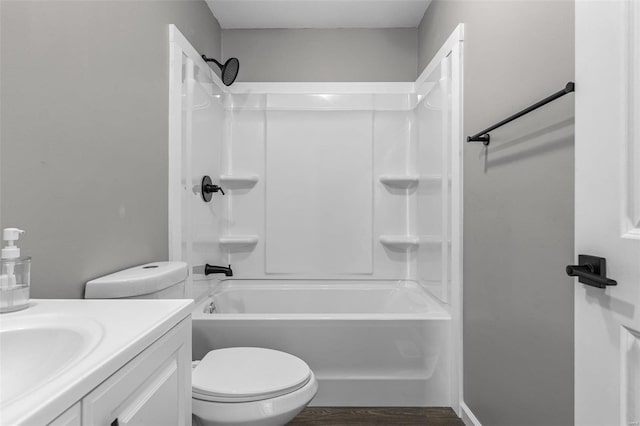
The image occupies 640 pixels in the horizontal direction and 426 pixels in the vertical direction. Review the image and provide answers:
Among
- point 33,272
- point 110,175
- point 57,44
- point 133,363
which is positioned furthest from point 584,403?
point 57,44

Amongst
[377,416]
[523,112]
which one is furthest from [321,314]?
[523,112]

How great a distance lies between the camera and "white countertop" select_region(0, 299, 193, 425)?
0.45 meters

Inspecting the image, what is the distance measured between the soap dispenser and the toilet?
385mm

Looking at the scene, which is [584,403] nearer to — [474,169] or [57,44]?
[474,169]

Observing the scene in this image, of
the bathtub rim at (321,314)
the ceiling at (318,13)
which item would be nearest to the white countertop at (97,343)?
the bathtub rim at (321,314)

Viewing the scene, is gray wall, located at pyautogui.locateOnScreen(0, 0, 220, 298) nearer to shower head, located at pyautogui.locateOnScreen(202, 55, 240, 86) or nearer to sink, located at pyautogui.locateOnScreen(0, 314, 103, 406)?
sink, located at pyautogui.locateOnScreen(0, 314, 103, 406)

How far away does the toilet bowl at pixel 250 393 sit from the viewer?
129 cm

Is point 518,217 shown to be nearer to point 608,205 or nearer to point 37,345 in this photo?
point 608,205

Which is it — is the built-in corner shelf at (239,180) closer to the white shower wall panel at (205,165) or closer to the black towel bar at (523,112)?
the white shower wall panel at (205,165)

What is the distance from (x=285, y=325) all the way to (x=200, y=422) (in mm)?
649

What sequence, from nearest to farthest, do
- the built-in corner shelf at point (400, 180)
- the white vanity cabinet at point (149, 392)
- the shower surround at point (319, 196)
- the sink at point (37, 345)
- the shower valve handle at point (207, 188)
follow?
the white vanity cabinet at point (149, 392) < the sink at point (37, 345) < the shower valve handle at point (207, 188) < the shower surround at point (319, 196) < the built-in corner shelf at point (400, 180)

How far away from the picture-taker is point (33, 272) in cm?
105

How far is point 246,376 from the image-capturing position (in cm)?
142

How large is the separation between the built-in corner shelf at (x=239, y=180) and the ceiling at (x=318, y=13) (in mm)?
1086
